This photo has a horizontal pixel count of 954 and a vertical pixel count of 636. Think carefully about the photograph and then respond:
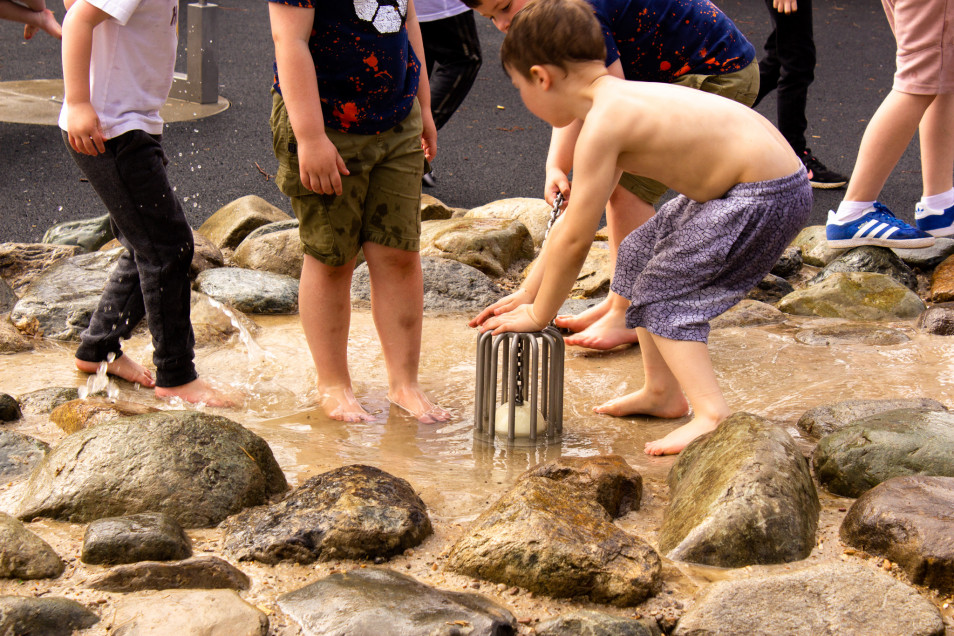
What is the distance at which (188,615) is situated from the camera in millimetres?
1718

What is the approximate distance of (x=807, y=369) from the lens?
130 inches

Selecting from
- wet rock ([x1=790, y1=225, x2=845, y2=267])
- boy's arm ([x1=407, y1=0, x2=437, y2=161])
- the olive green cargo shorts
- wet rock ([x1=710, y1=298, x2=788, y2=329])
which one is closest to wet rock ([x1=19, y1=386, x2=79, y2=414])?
the olive green cargo shorts

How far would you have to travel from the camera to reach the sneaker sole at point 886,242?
4.22m

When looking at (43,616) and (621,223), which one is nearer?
(43,616)

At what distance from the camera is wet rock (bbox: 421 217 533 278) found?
14.9 ft

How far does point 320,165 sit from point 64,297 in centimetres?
170

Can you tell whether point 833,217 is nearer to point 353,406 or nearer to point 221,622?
point 353,406

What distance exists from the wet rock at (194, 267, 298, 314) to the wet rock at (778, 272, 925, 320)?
212 cm

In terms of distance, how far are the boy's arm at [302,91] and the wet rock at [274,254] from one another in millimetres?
1769

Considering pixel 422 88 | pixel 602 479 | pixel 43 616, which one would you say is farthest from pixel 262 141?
pixel 43 616

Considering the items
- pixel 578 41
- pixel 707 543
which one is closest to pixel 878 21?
pixel 578 41

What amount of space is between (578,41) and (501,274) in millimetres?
2134

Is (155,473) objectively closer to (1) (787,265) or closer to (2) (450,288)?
(2) (450,288)

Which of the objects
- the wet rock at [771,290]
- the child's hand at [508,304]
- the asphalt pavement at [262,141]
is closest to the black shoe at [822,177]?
the asphalt pavement at [262,141]
